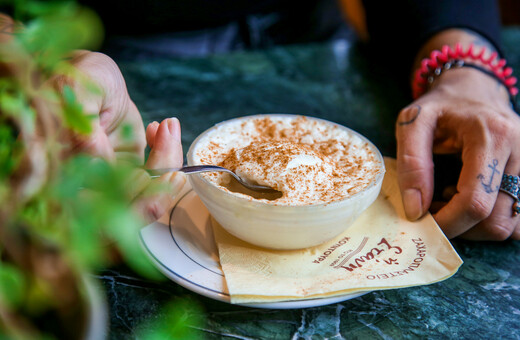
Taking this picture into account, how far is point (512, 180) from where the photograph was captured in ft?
3.40

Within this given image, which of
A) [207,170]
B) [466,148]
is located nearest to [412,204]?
[466,148]

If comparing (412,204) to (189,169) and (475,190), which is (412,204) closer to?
(475,190)

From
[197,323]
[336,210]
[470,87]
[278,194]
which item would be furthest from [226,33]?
[197,323]

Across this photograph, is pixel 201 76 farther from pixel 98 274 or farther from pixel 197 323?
pixel 197 323

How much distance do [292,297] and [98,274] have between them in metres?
0.37

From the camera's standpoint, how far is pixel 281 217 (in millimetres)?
817

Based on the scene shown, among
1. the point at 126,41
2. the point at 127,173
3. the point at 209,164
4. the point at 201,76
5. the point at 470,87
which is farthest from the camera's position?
the point at 126,41

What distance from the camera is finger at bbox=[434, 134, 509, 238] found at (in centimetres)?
97

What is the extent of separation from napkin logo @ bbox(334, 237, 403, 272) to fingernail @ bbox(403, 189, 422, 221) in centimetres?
10

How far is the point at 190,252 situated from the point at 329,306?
0.28 meters

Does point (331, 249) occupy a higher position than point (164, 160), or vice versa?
point (164, 160)

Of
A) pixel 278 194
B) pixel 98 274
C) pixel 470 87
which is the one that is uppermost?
pixel 470 87

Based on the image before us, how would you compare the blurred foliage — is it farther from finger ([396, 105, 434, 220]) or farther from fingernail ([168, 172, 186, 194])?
finger ([396, 105, 434, 220])

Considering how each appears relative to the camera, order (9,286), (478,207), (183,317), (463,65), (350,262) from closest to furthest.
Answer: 1. (9,286)
2. (183,317)
3. (350,262)
4. (478,207)
5. (463,65)
